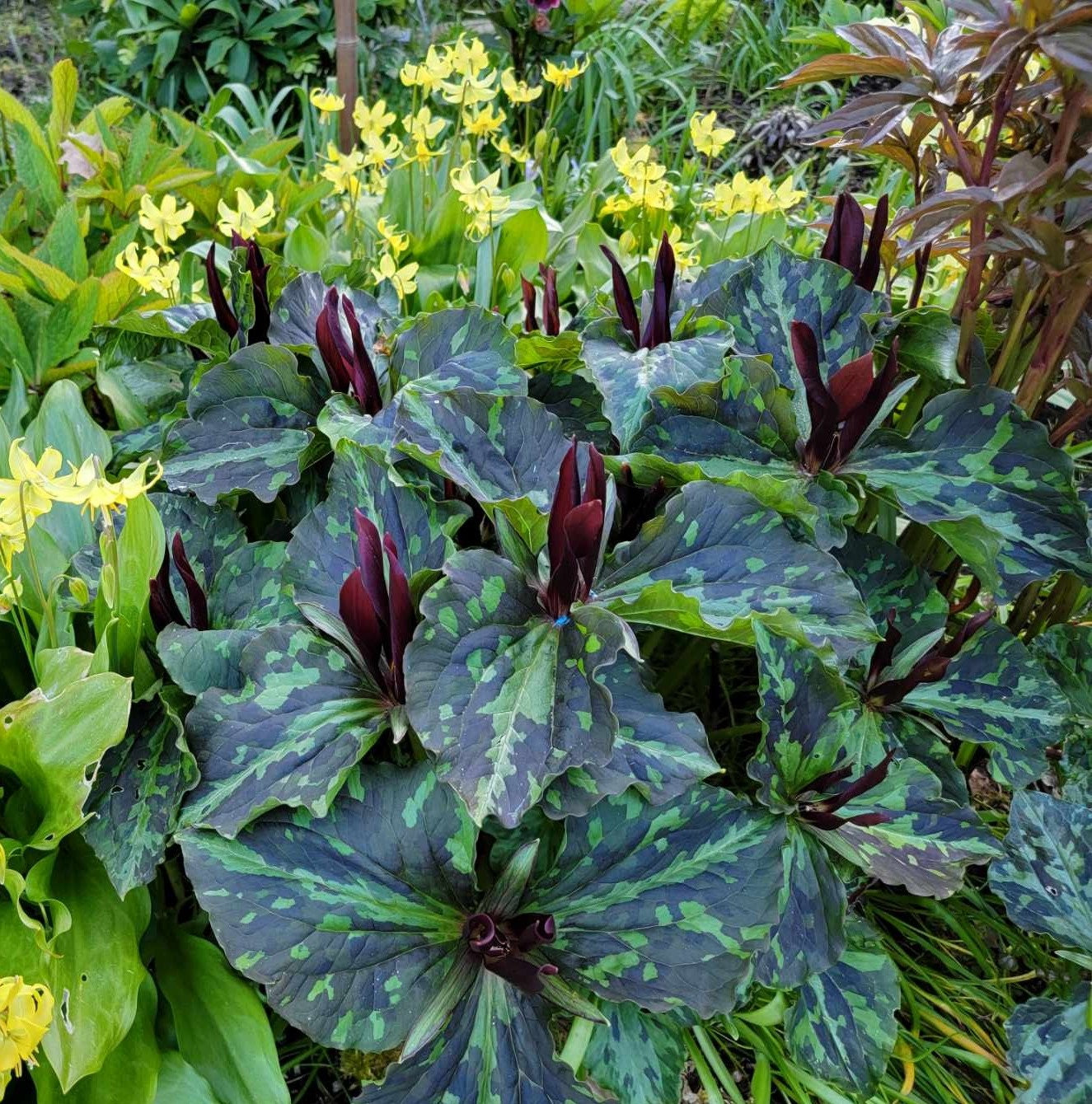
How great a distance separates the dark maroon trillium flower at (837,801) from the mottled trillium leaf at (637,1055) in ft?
0.81

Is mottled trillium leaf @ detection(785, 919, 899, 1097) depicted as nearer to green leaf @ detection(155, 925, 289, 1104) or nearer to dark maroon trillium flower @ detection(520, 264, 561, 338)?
green leaf @ detection(155, 925, 289, 1104)

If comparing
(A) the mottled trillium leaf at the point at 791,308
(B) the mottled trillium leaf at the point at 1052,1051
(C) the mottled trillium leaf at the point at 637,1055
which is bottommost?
(C) the mottled trillium leaf at the point at 637,1055

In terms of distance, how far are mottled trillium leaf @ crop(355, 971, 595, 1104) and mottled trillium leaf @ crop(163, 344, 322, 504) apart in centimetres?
60

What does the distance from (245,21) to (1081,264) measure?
137 inches

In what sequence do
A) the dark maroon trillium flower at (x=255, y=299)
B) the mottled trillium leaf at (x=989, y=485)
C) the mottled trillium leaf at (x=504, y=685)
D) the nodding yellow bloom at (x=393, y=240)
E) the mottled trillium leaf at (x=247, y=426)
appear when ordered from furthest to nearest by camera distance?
the nodding yellow bloom at (x=393, y=240) < the dark maroon trillium flower at (x=255, y=299) < the mottled trillium leaf at (x=247, y=426) < the mottled trillium leaf at (x=989, y=485) < the mottled trillium leaf at (x=504, y=685)

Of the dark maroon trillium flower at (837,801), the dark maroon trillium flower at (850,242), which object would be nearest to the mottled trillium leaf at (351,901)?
the dark maroon trillium flower at (837,801)

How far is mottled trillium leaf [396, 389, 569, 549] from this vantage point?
98 centimetres

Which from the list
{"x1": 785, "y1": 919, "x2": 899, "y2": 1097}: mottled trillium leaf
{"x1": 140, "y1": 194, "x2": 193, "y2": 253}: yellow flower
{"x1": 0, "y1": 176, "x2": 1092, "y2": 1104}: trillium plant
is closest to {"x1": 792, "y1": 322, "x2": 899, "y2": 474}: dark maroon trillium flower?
Result: {"x1": 0, "y1": 176, "x2": 1092, "y2": 1104}: trillium plant

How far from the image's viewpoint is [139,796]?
3.04 ft

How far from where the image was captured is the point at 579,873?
93 cm

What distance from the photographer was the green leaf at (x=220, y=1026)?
959mm

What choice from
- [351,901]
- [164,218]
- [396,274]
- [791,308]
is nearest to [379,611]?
[351,901]

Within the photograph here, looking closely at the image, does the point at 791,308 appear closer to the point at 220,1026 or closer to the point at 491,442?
the point at 491,442

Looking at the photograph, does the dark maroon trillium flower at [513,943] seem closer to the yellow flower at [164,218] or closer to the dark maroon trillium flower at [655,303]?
the dark maroon trillium flower at [655,303]
